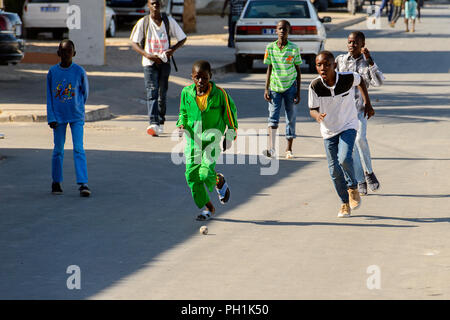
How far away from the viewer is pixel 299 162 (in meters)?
12.1

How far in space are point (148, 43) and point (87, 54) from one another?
9.39 meters

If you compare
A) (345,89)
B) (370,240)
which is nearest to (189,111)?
(345,89)

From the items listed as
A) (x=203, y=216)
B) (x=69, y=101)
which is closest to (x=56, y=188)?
(x=69, y=101)

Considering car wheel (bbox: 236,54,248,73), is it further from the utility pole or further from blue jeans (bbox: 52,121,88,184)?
the utility pole

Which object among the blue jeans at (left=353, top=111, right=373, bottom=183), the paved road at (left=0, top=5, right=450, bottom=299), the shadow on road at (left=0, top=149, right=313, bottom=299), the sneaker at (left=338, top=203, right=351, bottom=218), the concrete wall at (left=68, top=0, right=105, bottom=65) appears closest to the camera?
the paved road at (left=0, top=5, right=450, bottom=299)

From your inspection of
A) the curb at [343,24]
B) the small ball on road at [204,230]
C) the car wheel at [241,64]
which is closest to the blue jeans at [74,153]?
the small ball on road at [204,230]

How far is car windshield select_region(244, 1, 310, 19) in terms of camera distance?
22984mm

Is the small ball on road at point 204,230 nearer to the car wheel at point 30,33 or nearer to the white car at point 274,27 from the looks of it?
the white car at point 274,27

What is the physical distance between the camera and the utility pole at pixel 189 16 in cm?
3756

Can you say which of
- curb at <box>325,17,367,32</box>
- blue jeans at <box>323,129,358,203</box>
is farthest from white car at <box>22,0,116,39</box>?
blue jeans at <box>323,129,358,203</box>

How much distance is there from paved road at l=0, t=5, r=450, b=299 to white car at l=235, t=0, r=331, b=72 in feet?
26.8

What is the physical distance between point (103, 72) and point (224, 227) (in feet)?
44.9

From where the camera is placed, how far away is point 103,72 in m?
21.8
